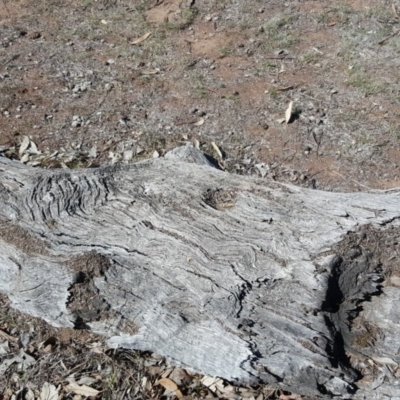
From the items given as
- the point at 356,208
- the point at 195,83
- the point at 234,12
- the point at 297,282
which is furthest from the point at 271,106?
the point at 297,282

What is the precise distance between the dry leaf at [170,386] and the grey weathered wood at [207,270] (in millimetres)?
161

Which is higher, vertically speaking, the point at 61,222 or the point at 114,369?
the point at 61,222

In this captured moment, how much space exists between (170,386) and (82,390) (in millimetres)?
454

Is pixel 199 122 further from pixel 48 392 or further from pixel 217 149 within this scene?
pixel 48 392

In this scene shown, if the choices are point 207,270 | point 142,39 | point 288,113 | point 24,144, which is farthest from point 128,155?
point 207,270

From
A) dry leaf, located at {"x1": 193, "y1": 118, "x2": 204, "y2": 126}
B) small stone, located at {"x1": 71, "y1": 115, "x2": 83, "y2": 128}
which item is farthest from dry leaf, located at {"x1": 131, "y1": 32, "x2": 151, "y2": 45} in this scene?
dry leaf, located at {"x1": 193, "y1": 118, "x2": 204, "y2": 126}

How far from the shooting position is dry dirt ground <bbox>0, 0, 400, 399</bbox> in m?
5.00

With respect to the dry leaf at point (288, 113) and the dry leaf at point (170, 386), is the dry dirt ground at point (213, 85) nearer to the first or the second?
the dry leaf at point (288, 113)

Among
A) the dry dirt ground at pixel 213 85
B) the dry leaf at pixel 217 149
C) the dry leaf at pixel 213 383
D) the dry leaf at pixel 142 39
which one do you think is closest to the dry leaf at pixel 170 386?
the dry leaf at pixel 213 383

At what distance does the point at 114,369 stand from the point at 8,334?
698 millimetres

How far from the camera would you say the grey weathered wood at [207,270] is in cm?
292

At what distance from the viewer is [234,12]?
6.63 m

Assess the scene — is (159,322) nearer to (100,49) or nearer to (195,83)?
(195,83)

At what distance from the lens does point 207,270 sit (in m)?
3.08
